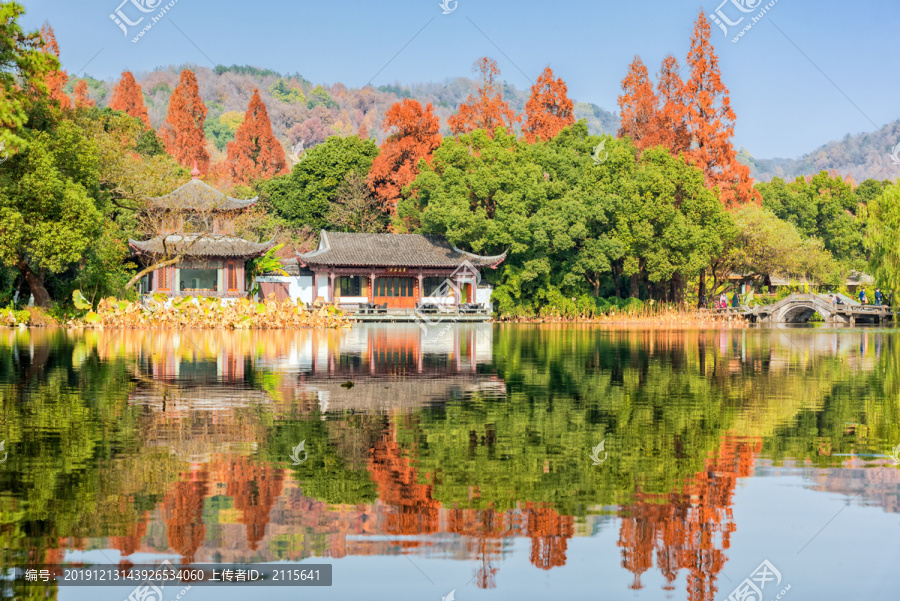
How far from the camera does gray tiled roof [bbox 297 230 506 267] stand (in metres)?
46.6

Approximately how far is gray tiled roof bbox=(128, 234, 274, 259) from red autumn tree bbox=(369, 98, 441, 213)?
12.8 meters

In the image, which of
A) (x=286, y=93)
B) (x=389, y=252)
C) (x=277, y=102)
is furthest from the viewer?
(x=286, y=93)

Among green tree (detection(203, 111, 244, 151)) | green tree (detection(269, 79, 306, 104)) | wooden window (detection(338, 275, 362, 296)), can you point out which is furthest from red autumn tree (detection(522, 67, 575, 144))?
green tree (detection(269, 79, 306, 104))

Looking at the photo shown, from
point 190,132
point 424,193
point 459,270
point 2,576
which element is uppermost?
point 190,132

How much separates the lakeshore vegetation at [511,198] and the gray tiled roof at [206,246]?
1687 mm

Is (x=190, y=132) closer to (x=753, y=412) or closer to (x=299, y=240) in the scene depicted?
(x=299, y=240)

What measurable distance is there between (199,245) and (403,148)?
53.9 ft

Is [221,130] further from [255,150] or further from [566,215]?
[566,215]

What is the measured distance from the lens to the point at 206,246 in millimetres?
44125

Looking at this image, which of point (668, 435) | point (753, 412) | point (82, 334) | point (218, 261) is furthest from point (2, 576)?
point (218, 261)

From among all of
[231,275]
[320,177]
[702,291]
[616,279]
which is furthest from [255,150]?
[702,291]

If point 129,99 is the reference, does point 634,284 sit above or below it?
below

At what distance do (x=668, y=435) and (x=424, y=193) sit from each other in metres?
42.2

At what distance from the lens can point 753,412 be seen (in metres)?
11.2
